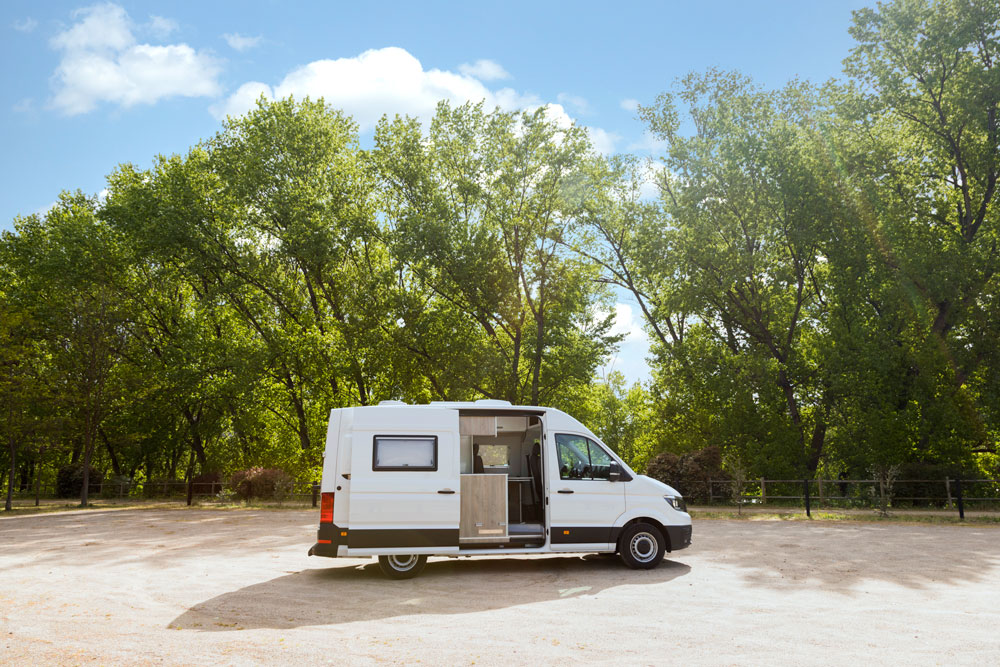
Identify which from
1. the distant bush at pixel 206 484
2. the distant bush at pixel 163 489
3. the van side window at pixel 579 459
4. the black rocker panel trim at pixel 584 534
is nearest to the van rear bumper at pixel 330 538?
the black rocker panel trim at pixel 584 534

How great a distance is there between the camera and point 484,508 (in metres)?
11.1

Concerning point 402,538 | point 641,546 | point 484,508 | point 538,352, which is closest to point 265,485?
point 538,352

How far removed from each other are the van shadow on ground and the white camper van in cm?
40

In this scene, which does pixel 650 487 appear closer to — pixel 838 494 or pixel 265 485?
pixel 838 494

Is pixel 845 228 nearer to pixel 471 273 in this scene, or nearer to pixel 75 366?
pixel 471 273

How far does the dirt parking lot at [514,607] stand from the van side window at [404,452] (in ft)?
5.38

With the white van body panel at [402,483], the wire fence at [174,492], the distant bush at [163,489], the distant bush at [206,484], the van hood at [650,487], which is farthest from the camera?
the distant bush at [163,489]

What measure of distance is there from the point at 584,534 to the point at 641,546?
102 cm

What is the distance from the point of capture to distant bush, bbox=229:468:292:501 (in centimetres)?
2936

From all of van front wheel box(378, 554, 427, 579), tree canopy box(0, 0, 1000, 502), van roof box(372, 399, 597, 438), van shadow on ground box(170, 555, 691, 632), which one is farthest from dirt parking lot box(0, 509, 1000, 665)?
tree canopy box(0, 0, 1000, 502)

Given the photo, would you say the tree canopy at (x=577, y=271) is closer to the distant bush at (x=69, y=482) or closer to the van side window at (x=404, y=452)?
the distant bush at (x=69, y=482)

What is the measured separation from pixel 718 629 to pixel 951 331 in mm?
23966

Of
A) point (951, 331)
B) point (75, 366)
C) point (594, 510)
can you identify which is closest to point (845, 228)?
point (951, 331)

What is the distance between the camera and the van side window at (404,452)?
10.6 metres
